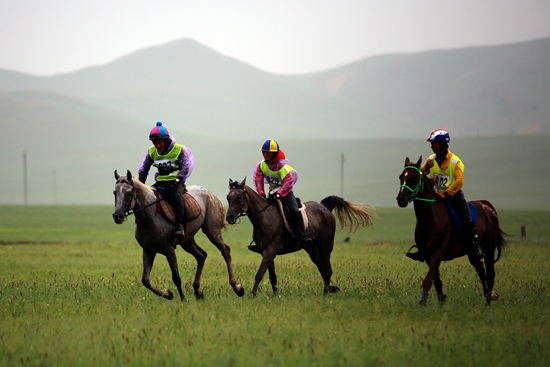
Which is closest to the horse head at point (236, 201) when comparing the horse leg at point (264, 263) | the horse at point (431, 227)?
the horse leg at point (264, 263)

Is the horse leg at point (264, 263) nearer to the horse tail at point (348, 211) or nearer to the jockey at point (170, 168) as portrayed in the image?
the jockey at point (170, 168)

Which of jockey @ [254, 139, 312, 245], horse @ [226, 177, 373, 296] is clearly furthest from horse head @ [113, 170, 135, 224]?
jockey @ [254, 139, 312, 245]

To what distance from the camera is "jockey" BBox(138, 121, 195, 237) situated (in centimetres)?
1477

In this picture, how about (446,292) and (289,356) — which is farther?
(446,292)

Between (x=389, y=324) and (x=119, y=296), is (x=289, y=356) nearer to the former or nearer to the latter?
(x=389, y=324)

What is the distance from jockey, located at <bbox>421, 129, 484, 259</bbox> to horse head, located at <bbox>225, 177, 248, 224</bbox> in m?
3.45

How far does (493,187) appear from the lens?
134 meters

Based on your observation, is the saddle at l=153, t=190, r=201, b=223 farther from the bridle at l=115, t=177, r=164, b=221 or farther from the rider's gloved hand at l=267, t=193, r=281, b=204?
the rider's gloved hand at l=267, t=193, r=281, b=204

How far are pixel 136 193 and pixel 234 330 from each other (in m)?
3.94

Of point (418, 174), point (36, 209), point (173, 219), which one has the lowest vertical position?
point (36, 209)

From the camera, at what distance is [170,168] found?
1507cm

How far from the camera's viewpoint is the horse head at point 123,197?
13312 mm

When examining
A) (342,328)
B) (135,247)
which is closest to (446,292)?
(342,328)

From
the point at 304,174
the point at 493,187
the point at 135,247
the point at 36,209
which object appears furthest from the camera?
the point at 304,174
